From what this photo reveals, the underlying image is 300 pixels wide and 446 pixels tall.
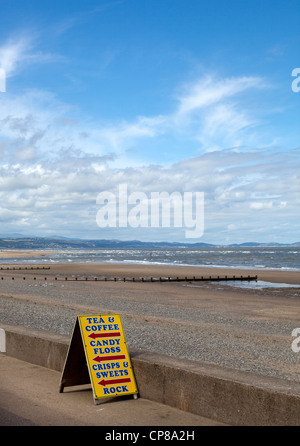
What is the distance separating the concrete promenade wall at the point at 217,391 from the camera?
504cm

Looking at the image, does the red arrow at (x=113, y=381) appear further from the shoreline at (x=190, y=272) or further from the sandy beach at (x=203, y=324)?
the shoreline at (x=190, y=272)

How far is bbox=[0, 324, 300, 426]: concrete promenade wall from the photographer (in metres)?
5.04

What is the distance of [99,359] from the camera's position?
648 centimetres

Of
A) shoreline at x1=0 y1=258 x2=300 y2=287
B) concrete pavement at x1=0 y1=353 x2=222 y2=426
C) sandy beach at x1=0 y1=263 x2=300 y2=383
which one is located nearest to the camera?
concrete pavement at x1=0 y1=353 x2=222 y2=426

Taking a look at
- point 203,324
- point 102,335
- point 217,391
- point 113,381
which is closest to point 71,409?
point 113,381

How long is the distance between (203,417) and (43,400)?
2092mm

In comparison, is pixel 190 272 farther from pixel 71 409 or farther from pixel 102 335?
pixel 71 409

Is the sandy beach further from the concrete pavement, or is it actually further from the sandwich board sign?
the concrete pavement

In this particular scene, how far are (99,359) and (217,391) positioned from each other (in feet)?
5.49

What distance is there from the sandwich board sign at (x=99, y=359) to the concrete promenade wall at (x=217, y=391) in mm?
227

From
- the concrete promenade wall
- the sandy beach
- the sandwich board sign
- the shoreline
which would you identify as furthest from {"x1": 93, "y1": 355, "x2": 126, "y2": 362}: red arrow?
the shoreline

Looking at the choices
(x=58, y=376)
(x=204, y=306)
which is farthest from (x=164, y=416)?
(x=204, y=306)

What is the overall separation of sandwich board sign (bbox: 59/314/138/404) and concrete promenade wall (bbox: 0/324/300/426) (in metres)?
0.23
